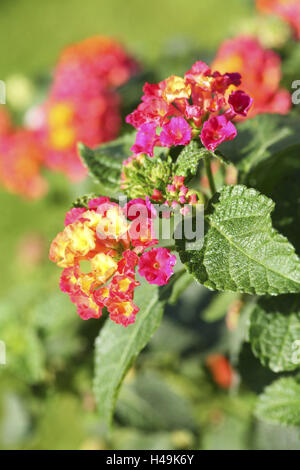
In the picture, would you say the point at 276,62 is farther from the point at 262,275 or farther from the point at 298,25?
the point at 262,275

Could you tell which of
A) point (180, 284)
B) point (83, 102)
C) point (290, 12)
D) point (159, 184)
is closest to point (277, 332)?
point (180, 284)

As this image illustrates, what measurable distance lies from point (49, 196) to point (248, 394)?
1.43 metres

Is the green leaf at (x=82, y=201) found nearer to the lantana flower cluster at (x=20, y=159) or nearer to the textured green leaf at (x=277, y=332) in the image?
the textured green leaf at (x=277, y=332)

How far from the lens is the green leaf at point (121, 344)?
2.12 feet

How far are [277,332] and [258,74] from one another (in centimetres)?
74

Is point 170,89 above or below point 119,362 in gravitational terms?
above

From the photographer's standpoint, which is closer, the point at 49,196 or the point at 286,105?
the point at 286,105

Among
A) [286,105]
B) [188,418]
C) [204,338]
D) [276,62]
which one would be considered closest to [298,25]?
[276,62]

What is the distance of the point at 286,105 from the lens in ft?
3.86

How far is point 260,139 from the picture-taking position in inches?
30.7

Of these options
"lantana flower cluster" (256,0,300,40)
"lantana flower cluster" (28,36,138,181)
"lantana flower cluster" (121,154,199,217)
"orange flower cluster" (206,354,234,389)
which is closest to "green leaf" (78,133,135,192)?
"lantana flower cluster" (121,154,199,217)

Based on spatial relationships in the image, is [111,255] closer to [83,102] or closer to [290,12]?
[83,102]

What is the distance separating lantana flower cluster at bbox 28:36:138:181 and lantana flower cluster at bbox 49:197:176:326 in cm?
86

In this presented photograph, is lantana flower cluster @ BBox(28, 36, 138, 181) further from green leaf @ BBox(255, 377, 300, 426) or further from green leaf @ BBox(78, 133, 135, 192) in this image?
green leaf @ BBox(255, 377, 300, 426)
